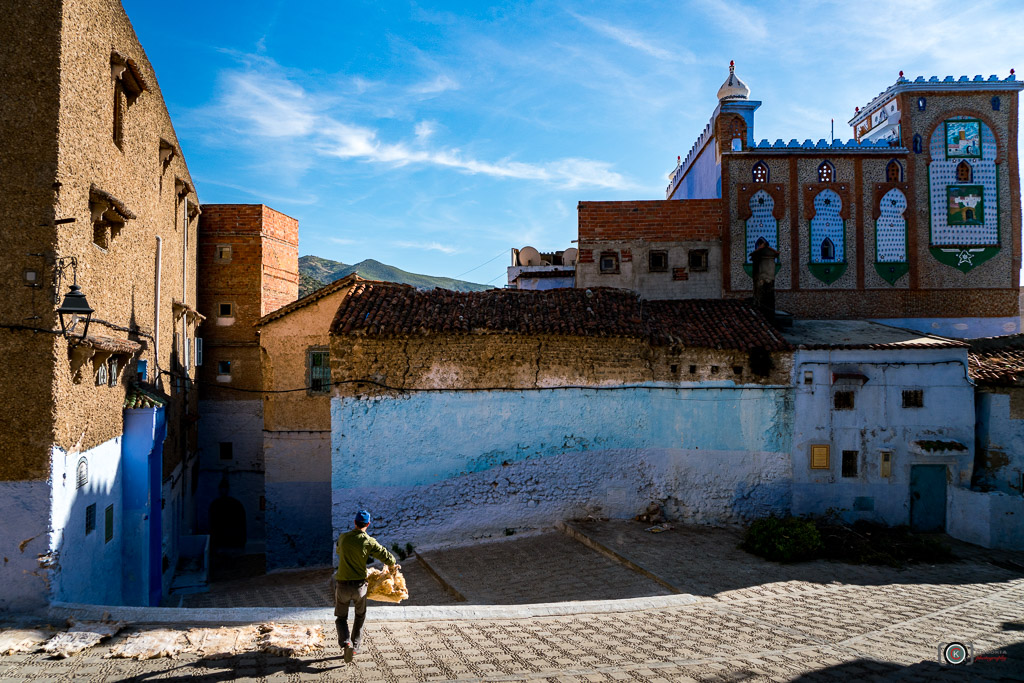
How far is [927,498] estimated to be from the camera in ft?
45.6

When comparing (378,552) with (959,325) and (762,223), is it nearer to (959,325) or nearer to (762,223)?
(762,223)

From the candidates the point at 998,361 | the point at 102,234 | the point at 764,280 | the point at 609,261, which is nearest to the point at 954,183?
the point at 998,361

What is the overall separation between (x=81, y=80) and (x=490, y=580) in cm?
993

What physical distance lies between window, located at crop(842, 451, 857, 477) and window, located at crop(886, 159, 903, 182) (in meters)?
9.72

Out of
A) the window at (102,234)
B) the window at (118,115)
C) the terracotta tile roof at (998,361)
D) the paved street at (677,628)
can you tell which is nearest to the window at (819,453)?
the paved street at (677,628)

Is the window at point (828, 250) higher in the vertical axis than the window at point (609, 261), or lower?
higher

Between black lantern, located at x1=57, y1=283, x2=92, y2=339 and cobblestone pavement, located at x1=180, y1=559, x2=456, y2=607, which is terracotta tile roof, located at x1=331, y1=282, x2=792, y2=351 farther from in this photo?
black lantern, located at x1=57, y1=283, x2=92, y2=339

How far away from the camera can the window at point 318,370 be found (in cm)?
1691

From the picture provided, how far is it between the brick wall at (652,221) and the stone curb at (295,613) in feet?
39.1

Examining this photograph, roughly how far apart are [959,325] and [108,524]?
21991mm

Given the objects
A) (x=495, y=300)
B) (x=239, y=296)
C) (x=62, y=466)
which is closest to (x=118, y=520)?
(x=62, y=466)

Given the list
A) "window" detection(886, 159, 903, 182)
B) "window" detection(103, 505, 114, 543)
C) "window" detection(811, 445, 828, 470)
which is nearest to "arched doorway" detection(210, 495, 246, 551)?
"window" detection(103, 505, 114, 543)

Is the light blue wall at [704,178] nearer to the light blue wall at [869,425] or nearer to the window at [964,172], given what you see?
the window at [964,172]

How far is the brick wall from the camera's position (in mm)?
18578
